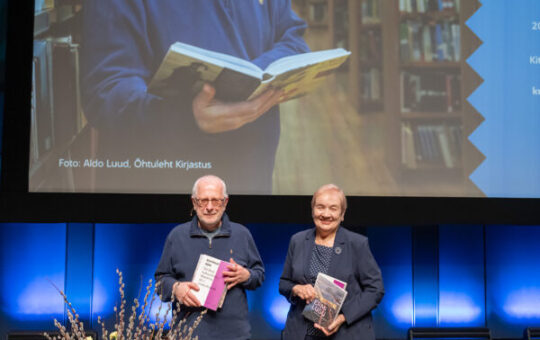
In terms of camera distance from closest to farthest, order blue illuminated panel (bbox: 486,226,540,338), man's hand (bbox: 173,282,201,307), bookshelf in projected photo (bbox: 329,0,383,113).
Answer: man's hand (bbox: 173,282,201,307) < bookshelf in projected photo (bbox: 329,0,383,113) < blue illuminated panel (bbox: 486,226,540,338)

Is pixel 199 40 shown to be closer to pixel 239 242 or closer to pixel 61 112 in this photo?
pixel 61 112

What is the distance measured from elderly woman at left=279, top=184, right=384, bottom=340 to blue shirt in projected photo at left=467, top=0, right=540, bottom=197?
5.82 feet

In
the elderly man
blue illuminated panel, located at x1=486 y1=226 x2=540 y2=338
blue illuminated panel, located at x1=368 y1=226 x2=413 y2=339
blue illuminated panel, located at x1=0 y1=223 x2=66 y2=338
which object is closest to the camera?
the elderly man

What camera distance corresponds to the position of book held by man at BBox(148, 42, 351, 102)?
3.66m

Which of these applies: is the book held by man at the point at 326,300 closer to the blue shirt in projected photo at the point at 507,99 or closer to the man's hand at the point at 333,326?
the man's hand at the point at 333,326

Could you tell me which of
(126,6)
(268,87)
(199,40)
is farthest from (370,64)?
(126,6)

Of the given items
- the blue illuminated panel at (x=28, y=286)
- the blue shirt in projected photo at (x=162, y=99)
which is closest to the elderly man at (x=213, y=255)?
the blue shirt in projected photo at (x=162, y=99)

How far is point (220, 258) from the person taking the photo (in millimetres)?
2402

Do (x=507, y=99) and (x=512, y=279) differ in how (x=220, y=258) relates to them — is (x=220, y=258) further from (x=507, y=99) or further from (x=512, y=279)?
(x=512, y=279)

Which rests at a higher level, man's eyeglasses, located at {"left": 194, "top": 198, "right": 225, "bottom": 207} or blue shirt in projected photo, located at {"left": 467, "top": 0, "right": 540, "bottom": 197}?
blue shirt in projected photo, located at {"left": 467, "top": 0, "right": 540, "bottom": 197}

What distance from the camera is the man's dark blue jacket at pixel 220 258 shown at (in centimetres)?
237

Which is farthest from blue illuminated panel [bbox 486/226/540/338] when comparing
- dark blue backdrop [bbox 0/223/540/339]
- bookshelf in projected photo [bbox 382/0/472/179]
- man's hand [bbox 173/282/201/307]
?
man's hand [bbox 173/282/201/307]

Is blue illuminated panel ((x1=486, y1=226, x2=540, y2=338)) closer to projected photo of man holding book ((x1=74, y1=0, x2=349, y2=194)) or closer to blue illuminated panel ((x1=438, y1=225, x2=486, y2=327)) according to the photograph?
blue illuminated panel ((x1=438, y1=225, x2=486, y2=327))

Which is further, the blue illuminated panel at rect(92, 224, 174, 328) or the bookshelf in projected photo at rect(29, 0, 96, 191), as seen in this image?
the blue illuminated panel at rect(92, 224, 174, 328)
